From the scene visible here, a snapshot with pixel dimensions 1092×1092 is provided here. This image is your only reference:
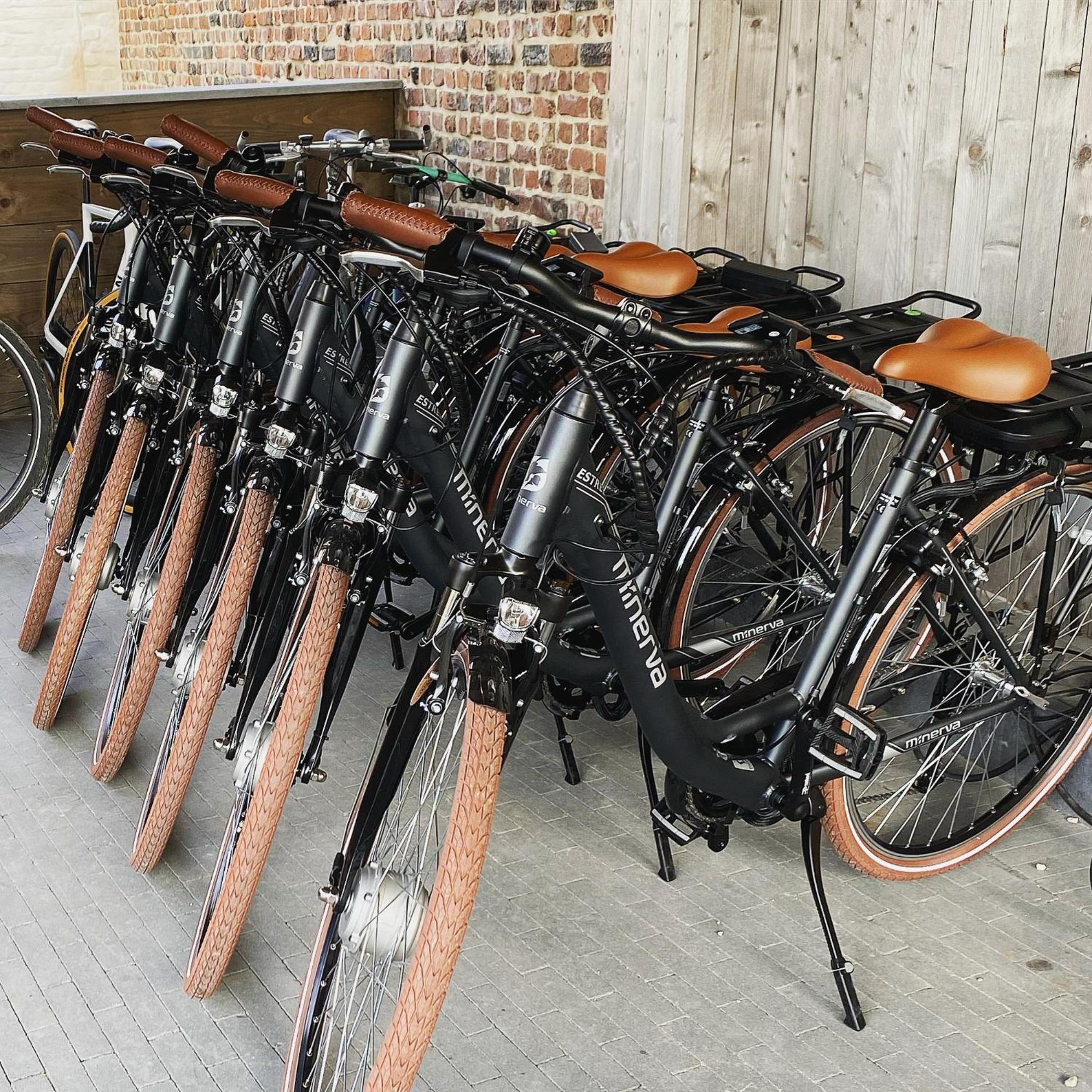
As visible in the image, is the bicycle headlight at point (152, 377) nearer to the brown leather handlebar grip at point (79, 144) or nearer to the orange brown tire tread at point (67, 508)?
the orange brown tire tread at point (67, 508)

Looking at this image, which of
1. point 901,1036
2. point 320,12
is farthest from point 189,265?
point 320,12

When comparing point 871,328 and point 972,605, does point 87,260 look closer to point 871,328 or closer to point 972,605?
point 871,328

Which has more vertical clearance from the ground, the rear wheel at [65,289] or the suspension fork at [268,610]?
the rear wheel at [65,289]

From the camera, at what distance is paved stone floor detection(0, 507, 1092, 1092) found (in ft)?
6.43

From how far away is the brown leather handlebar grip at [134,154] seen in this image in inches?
110

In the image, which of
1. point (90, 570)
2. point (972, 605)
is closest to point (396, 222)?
point (972, 605)

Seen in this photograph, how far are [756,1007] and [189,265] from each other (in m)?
1.88

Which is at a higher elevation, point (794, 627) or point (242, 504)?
point (242, 504)

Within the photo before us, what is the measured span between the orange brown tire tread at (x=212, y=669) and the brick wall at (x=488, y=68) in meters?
2.03

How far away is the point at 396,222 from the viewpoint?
1832 mm

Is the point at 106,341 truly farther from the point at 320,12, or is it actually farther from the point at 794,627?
the point at 320,12

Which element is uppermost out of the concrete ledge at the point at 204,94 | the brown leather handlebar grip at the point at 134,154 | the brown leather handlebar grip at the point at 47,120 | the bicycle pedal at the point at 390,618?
the concrete ledge at the point at 204,94

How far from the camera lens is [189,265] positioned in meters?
2.79

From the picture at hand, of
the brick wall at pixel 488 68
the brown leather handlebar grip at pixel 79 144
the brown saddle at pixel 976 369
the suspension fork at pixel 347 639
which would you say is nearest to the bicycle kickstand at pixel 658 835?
the suspension fork at pixel 347 639
